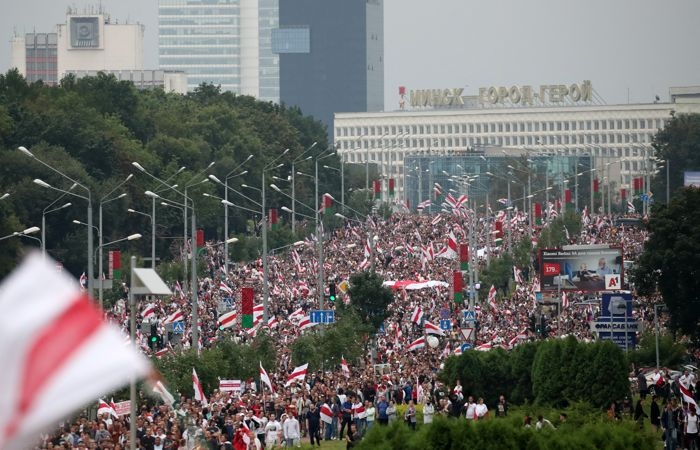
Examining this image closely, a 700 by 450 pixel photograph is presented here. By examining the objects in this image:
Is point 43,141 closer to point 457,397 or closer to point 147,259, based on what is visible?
point 147,259

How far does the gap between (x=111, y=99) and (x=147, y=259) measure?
90.5 feet

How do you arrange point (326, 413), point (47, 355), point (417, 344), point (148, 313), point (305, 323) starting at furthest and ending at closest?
1. point (148, 313)
2. point (305, 323)
3. point (417, 344)
4. point (326, 413)
5. point (47, 355)

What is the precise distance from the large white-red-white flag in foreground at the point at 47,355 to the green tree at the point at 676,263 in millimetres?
47987

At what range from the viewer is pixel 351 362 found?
50.0m

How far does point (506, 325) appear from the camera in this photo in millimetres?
61469

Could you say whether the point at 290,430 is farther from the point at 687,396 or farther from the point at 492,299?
the point at 492,299

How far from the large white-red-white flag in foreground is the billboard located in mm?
62182

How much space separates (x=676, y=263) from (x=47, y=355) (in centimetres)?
4903

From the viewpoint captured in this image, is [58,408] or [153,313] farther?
[153,313]

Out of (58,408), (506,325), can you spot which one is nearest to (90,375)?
(58,408)

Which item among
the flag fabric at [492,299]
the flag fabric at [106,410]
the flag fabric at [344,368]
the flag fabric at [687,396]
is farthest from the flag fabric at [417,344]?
the flag fabric at [106,410]

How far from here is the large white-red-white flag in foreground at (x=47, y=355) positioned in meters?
5.00

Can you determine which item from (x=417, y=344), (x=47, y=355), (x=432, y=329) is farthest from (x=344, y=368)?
(x=47, y=355)

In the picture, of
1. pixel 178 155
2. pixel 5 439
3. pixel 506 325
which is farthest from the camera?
pixel 178 155
